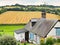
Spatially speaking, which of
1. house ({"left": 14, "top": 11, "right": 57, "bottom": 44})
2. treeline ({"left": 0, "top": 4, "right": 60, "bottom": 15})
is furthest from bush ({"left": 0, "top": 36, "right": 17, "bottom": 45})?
treeline ({"left": 0, "top": 4, "right": 60, "bottom": 15})

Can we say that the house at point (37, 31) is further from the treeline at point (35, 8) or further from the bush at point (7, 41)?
the treeline at point (35, 8)

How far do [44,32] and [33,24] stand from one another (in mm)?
11235

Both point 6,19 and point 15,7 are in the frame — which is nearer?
point 6,19

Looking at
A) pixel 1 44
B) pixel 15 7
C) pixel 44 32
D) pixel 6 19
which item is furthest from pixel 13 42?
pixel 15 7

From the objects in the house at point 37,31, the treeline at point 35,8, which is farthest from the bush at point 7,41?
the treeline at point 35,8

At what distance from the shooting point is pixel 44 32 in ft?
132

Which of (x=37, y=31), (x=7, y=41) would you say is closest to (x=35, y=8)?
(x=37, y=31)

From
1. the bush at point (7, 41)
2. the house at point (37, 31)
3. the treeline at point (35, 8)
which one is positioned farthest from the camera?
the treeline at point (35, 8)

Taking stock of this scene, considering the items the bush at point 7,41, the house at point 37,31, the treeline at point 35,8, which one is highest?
the bush at point 7,41

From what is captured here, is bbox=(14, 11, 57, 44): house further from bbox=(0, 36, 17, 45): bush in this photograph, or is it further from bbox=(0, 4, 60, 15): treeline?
bbox=(0, 4, 60, 15): treeline

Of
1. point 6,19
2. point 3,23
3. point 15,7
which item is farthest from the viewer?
point 15,7

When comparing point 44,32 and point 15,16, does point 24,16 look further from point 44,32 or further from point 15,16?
point 44,32

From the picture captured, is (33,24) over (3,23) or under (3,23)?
over

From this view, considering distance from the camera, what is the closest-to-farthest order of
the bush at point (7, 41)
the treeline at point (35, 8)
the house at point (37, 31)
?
the bush at point (7, 41) < the house at point (37, 31) < the treeline at point (35, 8)
